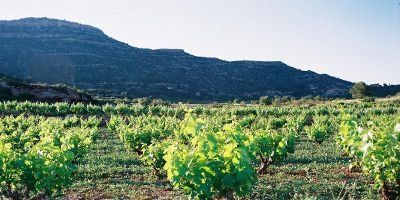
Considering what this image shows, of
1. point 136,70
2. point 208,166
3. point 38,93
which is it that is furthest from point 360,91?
point 208,166

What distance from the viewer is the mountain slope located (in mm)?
110188

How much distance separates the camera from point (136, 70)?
4801 inches

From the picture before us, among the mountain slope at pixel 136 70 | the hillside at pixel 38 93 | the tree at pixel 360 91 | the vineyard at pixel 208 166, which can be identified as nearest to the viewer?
the vineyard at pixel 208 166

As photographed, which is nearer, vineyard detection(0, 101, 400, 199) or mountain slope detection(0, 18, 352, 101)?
vineyard detection(0, 101, 400, 199)

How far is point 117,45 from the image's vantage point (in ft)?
480

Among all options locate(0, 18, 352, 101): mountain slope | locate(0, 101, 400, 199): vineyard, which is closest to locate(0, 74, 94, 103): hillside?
locate(0, 18, 352, 101): mountain slope

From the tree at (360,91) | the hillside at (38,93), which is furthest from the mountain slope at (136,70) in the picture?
A: the hillside at (38,93)

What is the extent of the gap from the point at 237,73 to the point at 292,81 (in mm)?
17714

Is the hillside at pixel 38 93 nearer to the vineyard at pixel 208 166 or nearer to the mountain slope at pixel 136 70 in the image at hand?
the mountain slope at pixel 136 70

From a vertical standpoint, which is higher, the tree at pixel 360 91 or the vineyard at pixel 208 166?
the tree at pixel 360 91

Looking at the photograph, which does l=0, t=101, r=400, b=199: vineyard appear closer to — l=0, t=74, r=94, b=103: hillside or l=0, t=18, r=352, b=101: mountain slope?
l=0, t=74, r=94, b=103: hillside

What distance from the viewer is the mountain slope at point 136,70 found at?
110m

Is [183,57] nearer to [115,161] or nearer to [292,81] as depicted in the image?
[292,81]

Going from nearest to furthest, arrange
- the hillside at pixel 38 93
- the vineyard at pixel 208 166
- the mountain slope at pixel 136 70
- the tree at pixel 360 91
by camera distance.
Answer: the vineyard at pixel 208 166 → the hillside at pixel 38 93 → the tree at pixel 360 91 → the mountain slope at pixel 136 70
